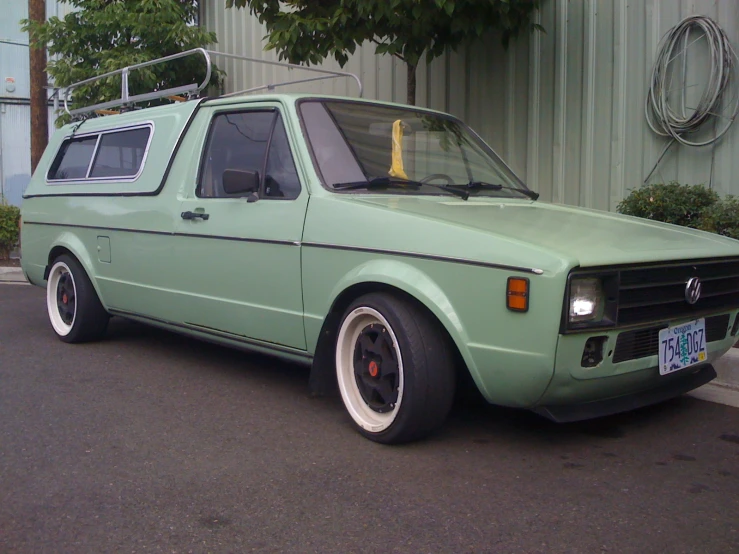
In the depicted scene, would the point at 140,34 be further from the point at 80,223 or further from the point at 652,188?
the point at 652,188

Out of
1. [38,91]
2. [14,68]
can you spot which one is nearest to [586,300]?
[38,91]

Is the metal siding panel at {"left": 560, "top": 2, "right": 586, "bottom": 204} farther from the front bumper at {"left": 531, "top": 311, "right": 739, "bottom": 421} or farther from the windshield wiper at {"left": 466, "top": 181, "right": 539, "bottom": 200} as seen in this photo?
the front bumper at {"left": 531, "top": 311, "right": 739, "bottom": 421}

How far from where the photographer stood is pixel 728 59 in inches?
257

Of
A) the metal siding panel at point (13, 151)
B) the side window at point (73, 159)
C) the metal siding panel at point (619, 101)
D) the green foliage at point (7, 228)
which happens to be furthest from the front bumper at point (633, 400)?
Answer: the metal siding panel at point (13, 151)

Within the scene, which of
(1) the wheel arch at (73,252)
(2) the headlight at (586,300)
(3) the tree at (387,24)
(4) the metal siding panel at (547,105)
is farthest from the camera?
(4) the metal siding panel at (547,105)

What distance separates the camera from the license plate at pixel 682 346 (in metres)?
3.64

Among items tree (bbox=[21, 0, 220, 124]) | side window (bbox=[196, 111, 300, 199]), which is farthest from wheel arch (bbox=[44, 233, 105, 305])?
tree (bbox=[21, 0, 220, 124])

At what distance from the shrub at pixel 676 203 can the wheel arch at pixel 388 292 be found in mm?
3110

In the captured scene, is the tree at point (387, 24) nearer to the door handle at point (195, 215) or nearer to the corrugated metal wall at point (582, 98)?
the corrugated metal wall at point (582, 98)

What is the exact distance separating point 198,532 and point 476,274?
1501 mm

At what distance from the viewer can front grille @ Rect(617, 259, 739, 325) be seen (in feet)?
11.3

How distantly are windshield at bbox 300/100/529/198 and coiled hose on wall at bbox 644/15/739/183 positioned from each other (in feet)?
8.06

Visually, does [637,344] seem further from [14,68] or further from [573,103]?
[14,68]

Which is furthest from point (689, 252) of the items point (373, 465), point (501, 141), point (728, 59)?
point (501, 141)
